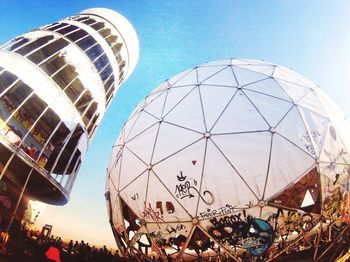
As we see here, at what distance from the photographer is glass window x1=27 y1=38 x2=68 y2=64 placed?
48.7 feet

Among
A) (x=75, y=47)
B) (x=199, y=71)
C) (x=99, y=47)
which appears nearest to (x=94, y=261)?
(x=199, y=71)

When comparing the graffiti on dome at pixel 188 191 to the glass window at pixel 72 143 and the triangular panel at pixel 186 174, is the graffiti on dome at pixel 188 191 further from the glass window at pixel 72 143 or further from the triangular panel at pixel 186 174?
the glass window at pixel 72 143

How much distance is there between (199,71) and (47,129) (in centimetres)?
1163

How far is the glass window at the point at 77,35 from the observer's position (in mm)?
16906

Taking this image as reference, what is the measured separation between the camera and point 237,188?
5.51 metres

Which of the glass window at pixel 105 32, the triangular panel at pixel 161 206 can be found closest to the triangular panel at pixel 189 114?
the triangular panel at pixel 161 206

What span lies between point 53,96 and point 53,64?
9.77 feet

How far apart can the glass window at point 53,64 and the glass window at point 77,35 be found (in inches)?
82.9

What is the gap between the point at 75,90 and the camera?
664 inches

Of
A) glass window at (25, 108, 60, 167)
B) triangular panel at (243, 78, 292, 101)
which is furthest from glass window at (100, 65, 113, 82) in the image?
triangular panel at (243, 78, 292, 101)

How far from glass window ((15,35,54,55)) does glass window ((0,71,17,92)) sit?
2.15 meters

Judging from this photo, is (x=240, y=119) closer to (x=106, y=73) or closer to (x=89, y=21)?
(x=106, y=73)

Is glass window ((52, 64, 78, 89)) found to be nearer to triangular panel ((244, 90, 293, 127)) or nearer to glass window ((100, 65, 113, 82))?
glass window ((100, 65, 113, 82))

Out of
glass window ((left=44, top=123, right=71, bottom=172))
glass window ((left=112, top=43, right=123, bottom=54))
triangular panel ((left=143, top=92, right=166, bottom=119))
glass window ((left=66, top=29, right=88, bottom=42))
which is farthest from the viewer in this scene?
glass window ((left=112, top=43, right=123, bottom=54))
